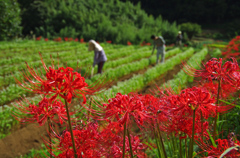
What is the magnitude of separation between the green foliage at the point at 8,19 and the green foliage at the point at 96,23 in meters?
4.63

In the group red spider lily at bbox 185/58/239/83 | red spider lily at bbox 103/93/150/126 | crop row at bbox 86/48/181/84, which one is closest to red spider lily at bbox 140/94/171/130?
red spider lily at bbox 103/93/150/126

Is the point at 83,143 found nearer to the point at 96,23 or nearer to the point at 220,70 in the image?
the point at 220,70

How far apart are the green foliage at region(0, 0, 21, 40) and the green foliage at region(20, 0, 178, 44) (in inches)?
182

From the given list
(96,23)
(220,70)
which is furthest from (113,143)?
(96,23)

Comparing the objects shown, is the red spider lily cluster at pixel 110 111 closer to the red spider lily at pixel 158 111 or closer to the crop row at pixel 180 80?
the red spider lily at pixel 158 111

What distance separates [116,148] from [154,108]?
38 cm

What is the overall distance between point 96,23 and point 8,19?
465 inches

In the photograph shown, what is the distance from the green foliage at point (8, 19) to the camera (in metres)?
18.0

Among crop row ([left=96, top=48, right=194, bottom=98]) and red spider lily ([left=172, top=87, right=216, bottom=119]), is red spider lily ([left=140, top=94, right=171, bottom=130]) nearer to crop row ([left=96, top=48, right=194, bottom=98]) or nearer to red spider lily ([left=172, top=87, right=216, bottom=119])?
red spider lily ([left=172, top=87, right=216, bottom=119])

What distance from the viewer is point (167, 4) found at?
57344 mm

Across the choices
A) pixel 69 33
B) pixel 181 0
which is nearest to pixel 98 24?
pixel 69 33

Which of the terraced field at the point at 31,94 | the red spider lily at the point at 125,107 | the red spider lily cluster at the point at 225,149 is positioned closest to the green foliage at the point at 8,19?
the terraced field at the point at 31,94

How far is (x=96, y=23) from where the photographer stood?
89.1ft

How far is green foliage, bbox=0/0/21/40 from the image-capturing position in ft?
59.0
